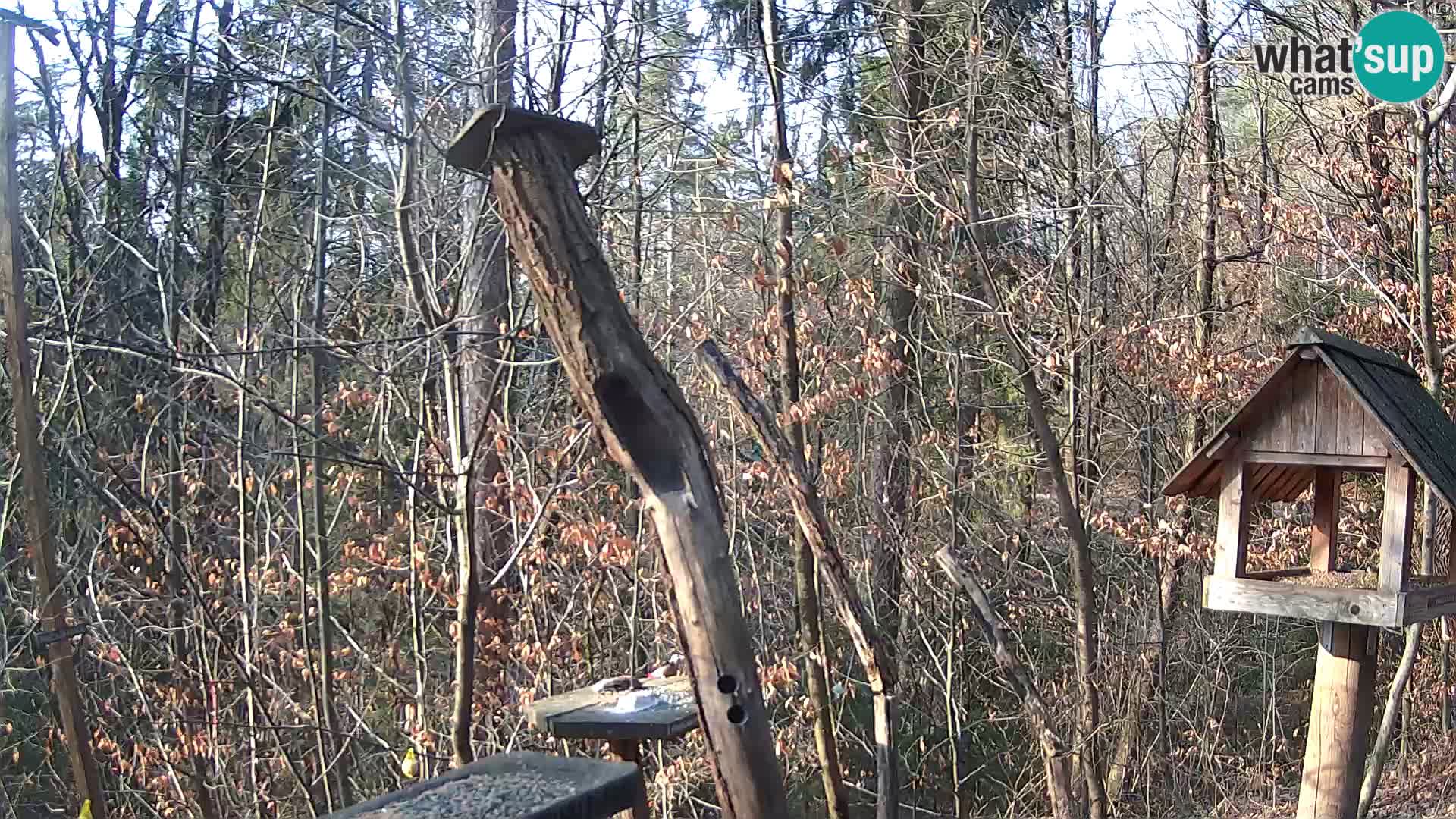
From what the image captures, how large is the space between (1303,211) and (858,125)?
266 centimetres

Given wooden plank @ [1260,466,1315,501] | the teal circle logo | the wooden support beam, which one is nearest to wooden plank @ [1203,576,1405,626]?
the wooden support beam

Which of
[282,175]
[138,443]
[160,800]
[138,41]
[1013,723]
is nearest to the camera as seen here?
[138,41]

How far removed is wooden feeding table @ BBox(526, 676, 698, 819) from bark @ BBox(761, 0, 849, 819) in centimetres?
181

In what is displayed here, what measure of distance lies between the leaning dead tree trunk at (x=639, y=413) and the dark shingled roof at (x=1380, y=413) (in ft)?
4.90

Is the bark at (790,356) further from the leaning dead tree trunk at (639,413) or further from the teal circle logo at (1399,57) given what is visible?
the teal circle logo at (1399,57)

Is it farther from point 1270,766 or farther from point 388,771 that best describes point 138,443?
point 1270,766

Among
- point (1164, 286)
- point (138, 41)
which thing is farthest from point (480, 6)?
point (1164, 286)

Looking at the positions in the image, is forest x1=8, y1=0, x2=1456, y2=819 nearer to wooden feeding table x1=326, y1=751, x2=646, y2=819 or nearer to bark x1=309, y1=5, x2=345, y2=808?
bark x1=309, y1=5, x2=345, y2=808

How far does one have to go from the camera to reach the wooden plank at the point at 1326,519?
3.70m

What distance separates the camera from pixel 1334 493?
3.71 meters

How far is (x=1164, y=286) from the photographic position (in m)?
7.12

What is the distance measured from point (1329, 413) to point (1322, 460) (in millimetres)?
135

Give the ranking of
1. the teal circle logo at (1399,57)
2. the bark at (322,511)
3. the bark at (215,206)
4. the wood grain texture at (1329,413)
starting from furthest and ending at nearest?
the bark at (215,206) → the teal circle logo at (1399,57) → the bark at (322,511) → the wood grain texture at (1329,413)

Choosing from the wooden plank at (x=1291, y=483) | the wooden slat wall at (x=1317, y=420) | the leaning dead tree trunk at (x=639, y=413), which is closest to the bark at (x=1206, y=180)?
the wooden plank at (x=1291, y=483)
